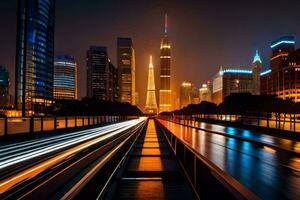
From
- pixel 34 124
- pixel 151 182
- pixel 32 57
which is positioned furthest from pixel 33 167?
pixel 32 57

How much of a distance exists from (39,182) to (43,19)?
194 m

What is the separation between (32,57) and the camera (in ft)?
605

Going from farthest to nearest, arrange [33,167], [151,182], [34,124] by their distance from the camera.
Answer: [34,124]
[151,182]
[33,167]

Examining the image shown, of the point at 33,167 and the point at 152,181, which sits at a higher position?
the point at 33,167

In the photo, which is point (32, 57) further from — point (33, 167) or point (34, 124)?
point (33, 167)

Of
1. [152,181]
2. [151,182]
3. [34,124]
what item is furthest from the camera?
[34,124]

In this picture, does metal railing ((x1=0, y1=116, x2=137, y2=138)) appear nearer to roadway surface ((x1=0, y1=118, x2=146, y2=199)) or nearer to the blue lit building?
roadway surface ((x1=0, y1=118, x2=146, y2=199))

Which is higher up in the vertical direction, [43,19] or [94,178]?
[43,19]

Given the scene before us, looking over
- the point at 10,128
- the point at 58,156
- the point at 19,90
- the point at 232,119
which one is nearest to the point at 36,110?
the point at 19,90

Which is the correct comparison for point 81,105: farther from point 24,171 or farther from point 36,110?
point 24,171

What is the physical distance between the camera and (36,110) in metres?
184

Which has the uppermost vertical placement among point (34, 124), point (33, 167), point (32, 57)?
point (32, 57)

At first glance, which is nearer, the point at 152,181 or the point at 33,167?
the point at 33,167

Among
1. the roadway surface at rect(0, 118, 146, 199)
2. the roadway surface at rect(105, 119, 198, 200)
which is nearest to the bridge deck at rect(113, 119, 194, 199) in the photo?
the roadway surface at rect(105, 119, 198, 200)
